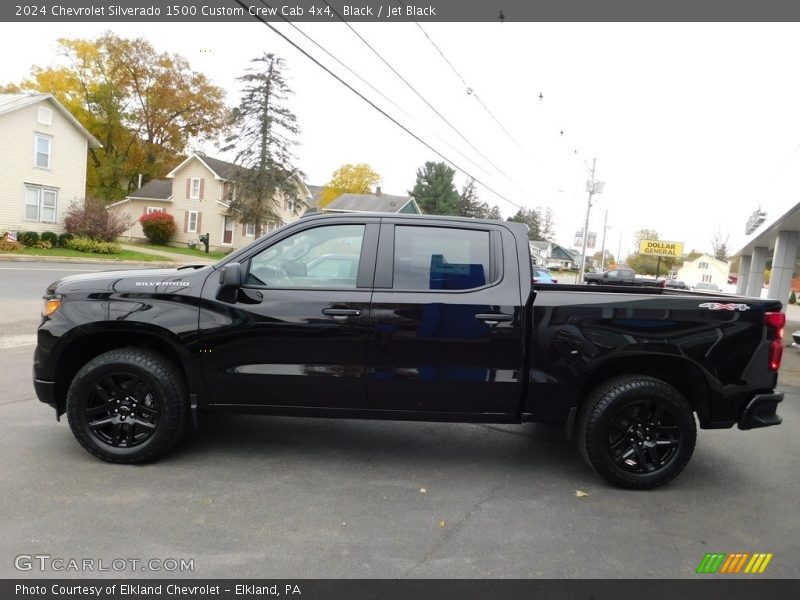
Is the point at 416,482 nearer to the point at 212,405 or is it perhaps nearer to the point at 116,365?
the point at 212,405

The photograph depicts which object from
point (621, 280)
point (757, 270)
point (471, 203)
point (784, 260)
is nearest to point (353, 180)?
Result: point (471, 203)

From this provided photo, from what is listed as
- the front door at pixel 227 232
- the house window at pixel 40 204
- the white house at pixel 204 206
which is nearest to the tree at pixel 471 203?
the white house at pixel 204 206

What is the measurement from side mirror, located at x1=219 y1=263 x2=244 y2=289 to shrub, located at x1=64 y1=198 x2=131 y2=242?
31.5 meters

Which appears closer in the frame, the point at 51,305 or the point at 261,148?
the point at 51,305

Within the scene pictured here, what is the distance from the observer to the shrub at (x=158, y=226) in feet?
145

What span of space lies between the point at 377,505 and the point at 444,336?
3.93ft

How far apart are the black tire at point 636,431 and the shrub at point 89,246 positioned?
30.9 m

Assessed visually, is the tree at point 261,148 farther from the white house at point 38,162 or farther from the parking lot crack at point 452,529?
→ the parking lot crack at point 452,529

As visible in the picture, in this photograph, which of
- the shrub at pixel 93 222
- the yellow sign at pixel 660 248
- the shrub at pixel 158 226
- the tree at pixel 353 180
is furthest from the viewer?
the tree at pixel 353 180

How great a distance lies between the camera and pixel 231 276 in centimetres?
402

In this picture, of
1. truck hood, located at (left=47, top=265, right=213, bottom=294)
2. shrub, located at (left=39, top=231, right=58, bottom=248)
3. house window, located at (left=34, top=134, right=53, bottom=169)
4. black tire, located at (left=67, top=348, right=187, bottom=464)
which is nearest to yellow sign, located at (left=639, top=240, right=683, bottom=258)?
shrub, located at (left=39, top=231, right=58, bottom=248)

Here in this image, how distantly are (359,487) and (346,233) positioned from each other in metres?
1.81

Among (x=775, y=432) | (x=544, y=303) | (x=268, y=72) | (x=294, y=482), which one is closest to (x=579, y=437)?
(x=544, y=303)

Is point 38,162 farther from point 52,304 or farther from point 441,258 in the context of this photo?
point 441,258
